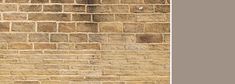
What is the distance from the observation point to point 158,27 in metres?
2.88

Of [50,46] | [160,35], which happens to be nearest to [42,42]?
[50,46]

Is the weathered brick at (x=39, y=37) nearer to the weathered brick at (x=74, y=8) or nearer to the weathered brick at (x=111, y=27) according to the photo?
the weathered brick at (x=74, y=8)

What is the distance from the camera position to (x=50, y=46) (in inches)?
112

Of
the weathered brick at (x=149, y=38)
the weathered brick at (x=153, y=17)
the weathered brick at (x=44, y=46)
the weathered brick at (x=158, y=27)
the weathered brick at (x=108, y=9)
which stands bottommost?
the weathered brick at (x=44, y=46)

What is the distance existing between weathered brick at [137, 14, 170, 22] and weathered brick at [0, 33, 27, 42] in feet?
2.96

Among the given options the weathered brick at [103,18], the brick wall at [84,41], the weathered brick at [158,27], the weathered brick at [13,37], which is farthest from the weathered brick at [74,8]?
the weathered brick at [158,27]

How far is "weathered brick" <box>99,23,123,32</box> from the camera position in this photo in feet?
9.39

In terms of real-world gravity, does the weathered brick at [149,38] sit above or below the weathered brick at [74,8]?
below

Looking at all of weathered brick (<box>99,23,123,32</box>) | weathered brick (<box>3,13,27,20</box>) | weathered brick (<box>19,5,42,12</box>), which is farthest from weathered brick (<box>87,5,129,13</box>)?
weathered brick (<box>3,13,27,20</box>)

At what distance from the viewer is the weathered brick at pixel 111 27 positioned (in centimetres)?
286

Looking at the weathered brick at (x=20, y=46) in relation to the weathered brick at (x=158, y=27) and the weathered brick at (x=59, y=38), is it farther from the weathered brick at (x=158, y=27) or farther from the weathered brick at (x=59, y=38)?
the weathered brick at (x=158, y=27)

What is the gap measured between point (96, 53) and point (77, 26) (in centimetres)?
26

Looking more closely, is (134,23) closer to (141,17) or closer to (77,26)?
(141,17)

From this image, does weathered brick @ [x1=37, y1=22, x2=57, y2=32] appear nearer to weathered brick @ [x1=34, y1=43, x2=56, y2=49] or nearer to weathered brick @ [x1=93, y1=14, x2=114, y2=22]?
weathered brick @ [x1=34, y1=43, x2=56, y2=49]
